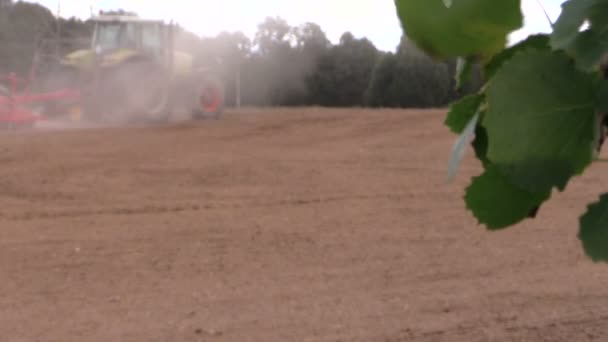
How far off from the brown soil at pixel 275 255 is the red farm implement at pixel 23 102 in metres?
5.88

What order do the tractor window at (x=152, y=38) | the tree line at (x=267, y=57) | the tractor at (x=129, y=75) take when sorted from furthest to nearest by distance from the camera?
the tree line at (x=267, y=57), the tractor window at (x=152, y=38), the tractor at (x=129, y=75)

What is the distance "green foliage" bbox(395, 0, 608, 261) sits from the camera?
77cm

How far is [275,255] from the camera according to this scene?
10156 millimetres

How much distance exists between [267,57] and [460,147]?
1207 inches

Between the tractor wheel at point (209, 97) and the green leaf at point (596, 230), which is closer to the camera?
the green leaf at point (596, 230)

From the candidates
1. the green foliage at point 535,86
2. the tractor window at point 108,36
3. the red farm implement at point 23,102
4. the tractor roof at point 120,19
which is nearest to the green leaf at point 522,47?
the green foliage at point 535,86

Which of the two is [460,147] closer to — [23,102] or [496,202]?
[496,202]

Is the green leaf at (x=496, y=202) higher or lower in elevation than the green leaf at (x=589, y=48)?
lower

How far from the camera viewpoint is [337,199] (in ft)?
43.2

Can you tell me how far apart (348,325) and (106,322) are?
1.89 meters

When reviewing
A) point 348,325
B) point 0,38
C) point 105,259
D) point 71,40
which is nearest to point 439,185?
point 105,259

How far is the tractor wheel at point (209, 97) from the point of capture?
25125 millimetres

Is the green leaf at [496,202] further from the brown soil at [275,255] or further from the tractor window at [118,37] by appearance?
the tractor window at [118,37]

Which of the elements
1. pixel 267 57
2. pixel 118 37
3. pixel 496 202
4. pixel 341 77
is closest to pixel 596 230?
pixel 496 202
